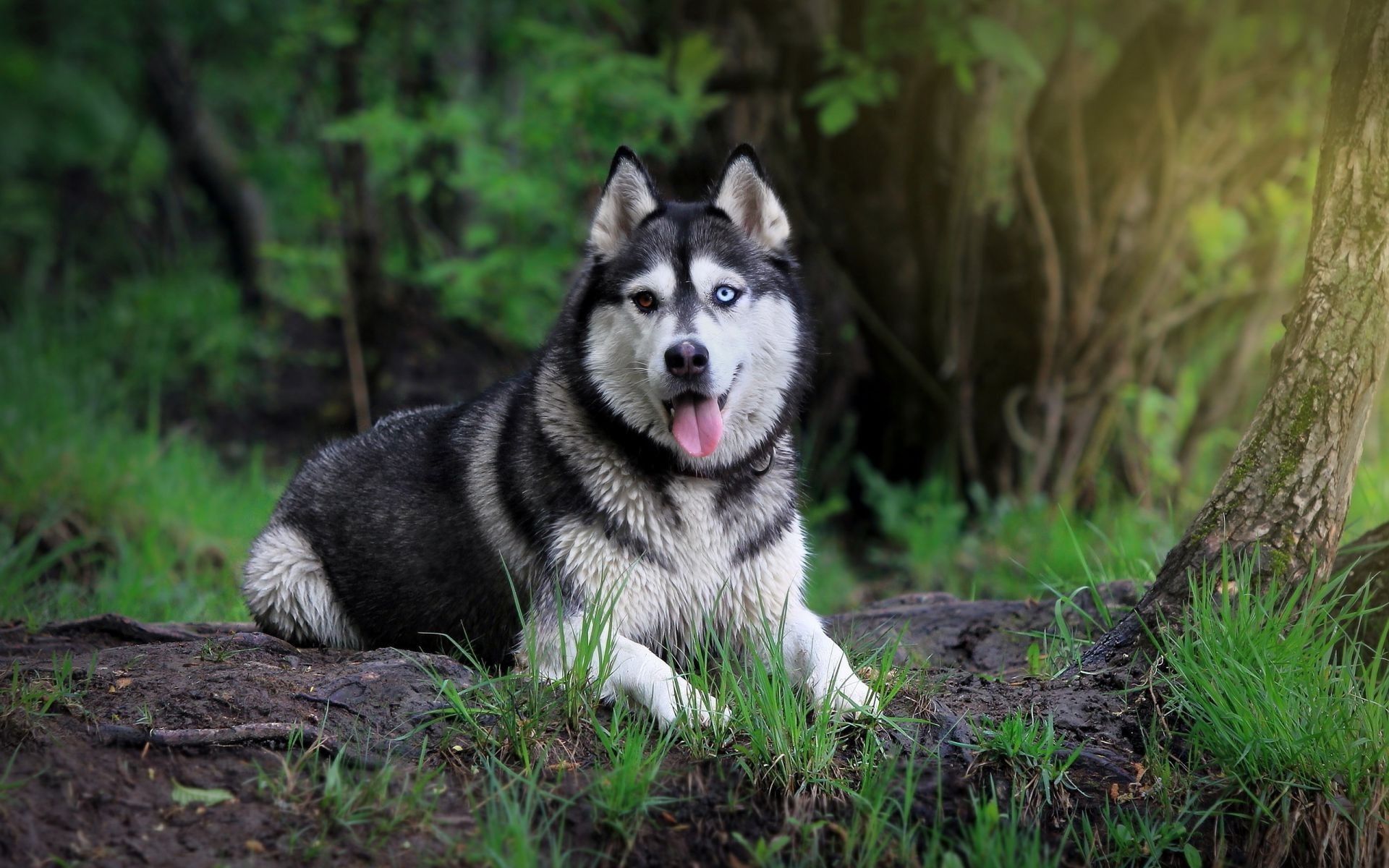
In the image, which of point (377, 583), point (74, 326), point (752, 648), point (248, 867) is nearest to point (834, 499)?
point (377, 583)

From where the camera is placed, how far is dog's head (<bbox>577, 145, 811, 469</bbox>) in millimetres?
3555

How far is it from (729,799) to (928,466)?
5147 millimetres

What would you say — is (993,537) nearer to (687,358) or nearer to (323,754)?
(687,358)

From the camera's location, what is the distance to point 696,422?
11.7 feet

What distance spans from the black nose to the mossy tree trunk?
146cm

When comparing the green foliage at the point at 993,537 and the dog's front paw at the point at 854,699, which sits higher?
the dog's front paw at the point at 854,699

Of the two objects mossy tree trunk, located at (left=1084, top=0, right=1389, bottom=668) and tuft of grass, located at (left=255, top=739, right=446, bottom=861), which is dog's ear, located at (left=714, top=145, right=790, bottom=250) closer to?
mossy tree trunk, located at (left=1084, top=0, right=1389, bottom=668)

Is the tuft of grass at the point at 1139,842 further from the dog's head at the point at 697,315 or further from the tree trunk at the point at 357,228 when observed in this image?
the tree trunk at the point at 357,228

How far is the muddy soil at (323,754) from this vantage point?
8.66ft

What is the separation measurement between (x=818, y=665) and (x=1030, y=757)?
0.63m

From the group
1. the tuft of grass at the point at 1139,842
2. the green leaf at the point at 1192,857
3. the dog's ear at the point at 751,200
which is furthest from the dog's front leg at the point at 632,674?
the dog's ear at the point at 751,200

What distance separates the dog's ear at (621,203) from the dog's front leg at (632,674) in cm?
131

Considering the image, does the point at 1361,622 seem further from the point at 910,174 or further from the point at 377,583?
the point at 910,174

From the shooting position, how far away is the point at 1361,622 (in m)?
3.65
